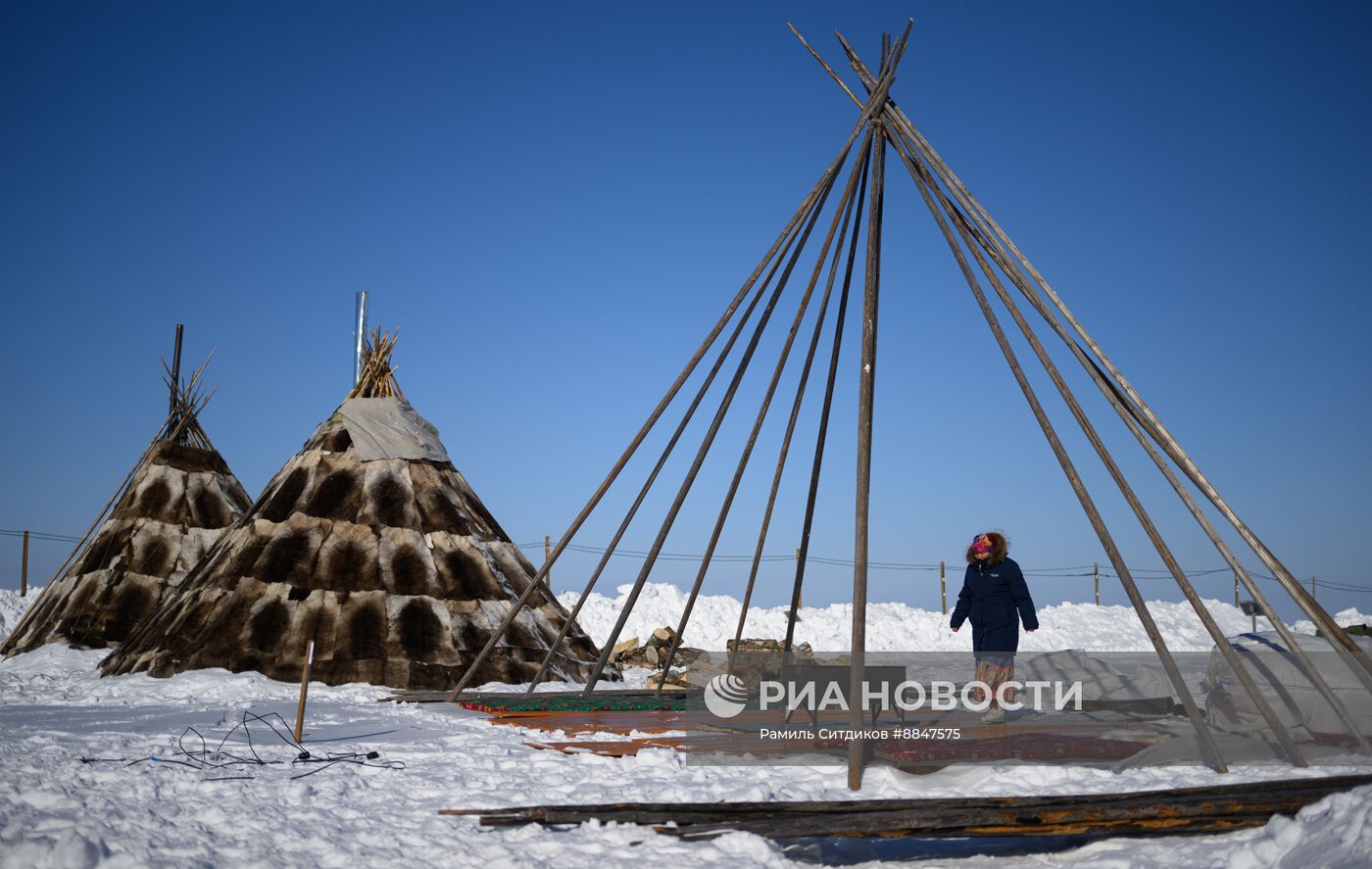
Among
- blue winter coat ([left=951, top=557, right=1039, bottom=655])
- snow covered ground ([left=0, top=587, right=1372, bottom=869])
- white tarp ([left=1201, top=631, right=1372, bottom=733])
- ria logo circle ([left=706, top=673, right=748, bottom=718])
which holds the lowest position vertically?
snow covered ground ([left=0, top=587, right=1372, bottom=869])

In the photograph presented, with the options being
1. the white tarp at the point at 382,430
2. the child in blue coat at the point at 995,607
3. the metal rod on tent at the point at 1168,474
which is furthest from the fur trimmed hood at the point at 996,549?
the white tarp at the point at 382,430

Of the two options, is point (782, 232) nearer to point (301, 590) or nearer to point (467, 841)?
point (467, 841)

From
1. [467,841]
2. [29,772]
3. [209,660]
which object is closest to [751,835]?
[467,841]

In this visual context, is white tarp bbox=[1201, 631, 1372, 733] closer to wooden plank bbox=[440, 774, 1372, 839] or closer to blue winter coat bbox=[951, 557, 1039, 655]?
blue winter coat bbox=[951, 557, 1039, 655]

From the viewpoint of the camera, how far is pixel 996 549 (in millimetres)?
7418

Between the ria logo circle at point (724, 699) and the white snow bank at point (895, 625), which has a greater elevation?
the white snow bank at point (895, 625)

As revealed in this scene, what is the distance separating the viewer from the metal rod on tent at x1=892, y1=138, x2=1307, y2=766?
18.3 feet

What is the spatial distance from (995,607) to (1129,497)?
1476 mm

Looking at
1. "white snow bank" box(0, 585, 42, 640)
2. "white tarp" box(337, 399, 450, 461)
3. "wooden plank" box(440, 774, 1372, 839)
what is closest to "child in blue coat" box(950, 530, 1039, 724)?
"wooden plank" box(440, 774, 1372, 839)

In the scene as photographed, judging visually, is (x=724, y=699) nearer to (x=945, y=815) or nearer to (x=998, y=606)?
(x=998, y=606)

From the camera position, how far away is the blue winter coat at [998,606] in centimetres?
730

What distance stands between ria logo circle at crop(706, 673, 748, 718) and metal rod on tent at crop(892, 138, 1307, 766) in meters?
3.34

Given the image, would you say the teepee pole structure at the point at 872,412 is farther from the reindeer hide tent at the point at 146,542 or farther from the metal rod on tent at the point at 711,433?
the reindeer hide tent at the point at 146,542

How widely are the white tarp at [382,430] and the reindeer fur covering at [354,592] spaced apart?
10 cm
